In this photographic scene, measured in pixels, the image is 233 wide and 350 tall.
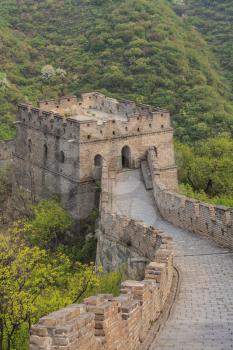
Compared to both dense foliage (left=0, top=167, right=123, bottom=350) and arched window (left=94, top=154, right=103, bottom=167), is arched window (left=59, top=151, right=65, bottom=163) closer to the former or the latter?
arched window (left=94, top=154, right=103, bottom=167)

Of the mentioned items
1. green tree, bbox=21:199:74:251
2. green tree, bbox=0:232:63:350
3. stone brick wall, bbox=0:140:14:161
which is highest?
stone brick wall, bbox=0:140:14:161

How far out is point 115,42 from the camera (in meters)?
59.7

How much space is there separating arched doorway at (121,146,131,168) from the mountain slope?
1289 cm

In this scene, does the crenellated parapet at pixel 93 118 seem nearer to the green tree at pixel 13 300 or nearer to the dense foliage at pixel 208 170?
the dense foliage at pixel 208 170

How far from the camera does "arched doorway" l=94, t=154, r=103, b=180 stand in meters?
31.5

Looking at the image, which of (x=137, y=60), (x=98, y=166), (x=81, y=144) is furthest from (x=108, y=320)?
(x=137, y=60)

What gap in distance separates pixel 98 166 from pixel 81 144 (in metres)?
1.47

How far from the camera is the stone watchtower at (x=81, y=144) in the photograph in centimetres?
3139

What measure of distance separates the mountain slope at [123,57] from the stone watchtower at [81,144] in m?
11.6

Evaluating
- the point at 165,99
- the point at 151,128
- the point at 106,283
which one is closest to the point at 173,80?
the point at 165,99

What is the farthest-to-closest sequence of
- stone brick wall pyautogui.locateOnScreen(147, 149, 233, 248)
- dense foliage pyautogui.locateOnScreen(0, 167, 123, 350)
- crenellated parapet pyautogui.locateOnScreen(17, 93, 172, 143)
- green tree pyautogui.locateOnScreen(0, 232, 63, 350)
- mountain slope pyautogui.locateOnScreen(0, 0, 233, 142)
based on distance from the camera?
mountain slope pyautogui.locateOnScreen(0, 0, 233, 142) → crenellated parapet pyautogui.locateOnScreen(17, 93, 172, 143) → stone brick wall pyautogui.locateOnScreen(147, 149, 233, 248) → dense foliage pyautogui.locateOnScreen(0, 167, 123, 350) → green tree pyautogui.locateOnScreen(0, 232, 63, 350)

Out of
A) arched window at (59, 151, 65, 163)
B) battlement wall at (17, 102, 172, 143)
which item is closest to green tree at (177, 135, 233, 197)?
battlement wall at (17, 102, 172, 143)

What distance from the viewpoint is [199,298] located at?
14.6 meters

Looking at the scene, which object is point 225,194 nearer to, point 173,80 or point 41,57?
point 173,80
